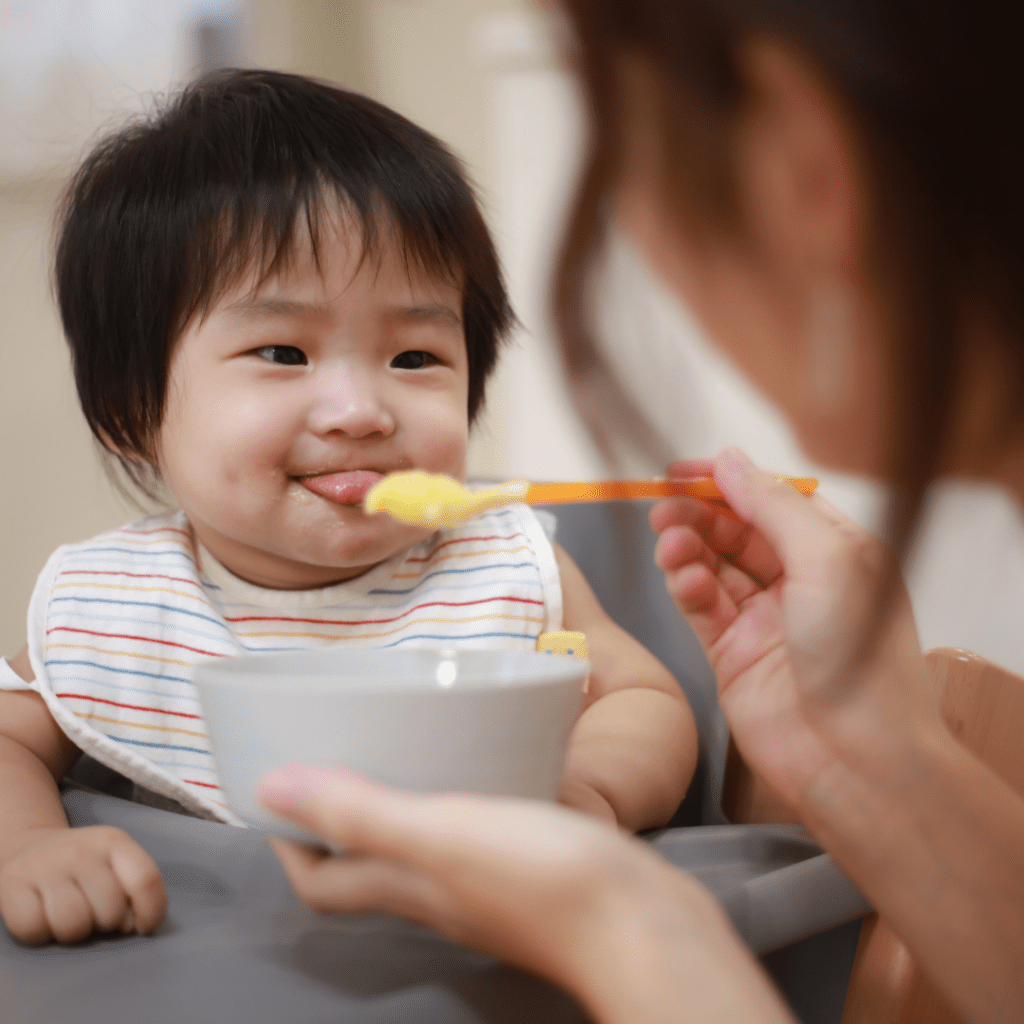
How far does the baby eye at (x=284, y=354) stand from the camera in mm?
691

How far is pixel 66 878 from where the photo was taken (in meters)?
0.45

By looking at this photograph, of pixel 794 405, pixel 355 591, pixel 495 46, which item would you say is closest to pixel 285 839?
pixel 794 405

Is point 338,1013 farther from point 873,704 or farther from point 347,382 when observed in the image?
point 347,382

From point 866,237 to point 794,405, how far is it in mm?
62

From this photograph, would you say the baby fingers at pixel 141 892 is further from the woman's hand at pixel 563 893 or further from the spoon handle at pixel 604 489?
the spoon handle at pixel 604 489

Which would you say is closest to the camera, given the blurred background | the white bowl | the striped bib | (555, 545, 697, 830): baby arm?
the white bowl

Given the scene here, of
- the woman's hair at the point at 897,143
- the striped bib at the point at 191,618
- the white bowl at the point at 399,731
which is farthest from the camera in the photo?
the striped bib at the point at 191,618

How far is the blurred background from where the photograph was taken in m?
1.08

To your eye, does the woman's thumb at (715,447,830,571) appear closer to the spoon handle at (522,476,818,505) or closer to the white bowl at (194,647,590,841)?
the spoon handle at (522,476,818,505)

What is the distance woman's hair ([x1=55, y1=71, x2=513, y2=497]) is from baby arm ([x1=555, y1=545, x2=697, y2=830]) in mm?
296

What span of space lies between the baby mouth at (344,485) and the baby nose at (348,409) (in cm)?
3

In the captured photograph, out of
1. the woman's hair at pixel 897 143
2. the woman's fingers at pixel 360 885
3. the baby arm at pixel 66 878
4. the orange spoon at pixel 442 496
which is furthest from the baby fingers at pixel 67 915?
the woman's hair at pixel 897 143

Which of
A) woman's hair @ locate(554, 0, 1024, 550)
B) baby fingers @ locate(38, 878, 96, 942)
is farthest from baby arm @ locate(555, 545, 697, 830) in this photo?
→ woman's hair @ locate(554, 0, 1024, 550)

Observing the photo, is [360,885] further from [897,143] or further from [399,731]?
[897,143]
